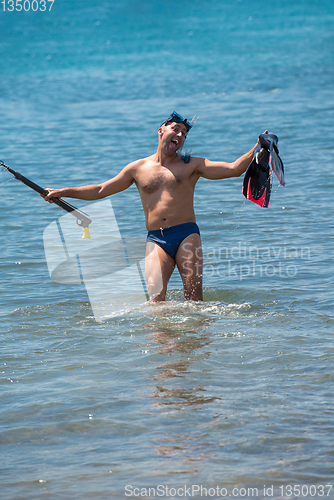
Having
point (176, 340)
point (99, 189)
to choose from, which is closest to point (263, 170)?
point (99, 189)

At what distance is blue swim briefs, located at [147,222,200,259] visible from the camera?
5.85 m

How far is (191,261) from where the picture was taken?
19.1 feet

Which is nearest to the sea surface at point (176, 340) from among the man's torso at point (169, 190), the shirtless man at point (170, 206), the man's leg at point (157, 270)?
the man's leg at point (157, 270)

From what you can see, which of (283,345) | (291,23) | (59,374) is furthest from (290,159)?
(291,23)

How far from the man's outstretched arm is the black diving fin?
Answer: 87mm

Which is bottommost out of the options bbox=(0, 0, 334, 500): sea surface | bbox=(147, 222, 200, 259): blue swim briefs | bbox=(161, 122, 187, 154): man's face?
bbox=(0, 0, 334, 500): sea surface

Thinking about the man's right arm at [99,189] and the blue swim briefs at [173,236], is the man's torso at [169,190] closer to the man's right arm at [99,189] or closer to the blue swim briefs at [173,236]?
the blue swim briefs at [173,236]

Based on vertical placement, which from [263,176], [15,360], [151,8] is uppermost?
[151,8]

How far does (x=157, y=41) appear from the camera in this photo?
4028 centimetres

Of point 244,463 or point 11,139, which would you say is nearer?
point 244,463

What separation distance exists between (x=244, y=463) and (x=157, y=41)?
39.6 meters

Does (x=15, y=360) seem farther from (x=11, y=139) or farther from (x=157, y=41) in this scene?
(x=157, y=41)

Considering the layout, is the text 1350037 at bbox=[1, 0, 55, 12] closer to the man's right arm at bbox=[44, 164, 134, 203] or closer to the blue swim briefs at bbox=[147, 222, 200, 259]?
the man's right arm at bbox=[44, 164, 134, 203]

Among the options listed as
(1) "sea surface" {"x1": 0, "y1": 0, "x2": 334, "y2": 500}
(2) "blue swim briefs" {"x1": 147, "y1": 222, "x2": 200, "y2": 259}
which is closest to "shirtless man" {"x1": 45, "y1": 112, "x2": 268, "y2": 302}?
(2) "blue swim briefs" {"x1": 147, "y1": 222, "x2": 200, "y2": 259}
